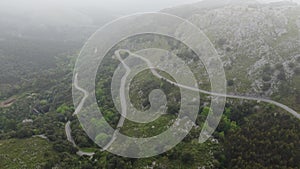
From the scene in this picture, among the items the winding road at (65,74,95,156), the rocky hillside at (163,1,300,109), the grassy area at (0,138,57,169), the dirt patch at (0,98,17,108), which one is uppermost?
the rocky hillside at (163,1,300,109)

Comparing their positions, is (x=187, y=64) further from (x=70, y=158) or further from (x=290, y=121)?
(x=70, y=158)

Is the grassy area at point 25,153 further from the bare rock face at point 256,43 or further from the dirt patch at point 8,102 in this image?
the dirt patch at point 8,102

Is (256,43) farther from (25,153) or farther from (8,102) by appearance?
(8,102)

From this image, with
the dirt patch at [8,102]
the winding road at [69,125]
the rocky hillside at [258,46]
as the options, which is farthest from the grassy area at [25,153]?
the dirt patch at [8,102]

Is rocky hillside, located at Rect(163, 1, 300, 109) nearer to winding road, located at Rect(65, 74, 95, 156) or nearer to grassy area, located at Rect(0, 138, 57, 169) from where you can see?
winding road, located at Rect(65, 74, 95, 156)

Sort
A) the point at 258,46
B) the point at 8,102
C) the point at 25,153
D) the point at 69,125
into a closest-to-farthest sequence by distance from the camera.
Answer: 1. the point at 25,153
2. the point at 69,125
3. the point at 258,46
4. the point at 8,102

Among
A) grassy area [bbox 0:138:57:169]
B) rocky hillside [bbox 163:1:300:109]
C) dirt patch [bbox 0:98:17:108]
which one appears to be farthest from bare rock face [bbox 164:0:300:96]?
dirt patch [bbox 0:98:17:108]

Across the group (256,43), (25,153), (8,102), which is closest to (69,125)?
(25,153)

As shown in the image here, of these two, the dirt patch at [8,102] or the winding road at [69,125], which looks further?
the dirt patch at [8,102]
